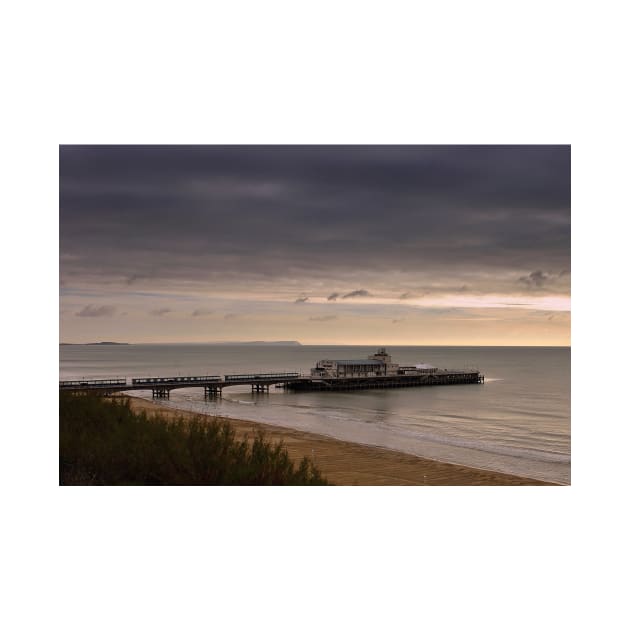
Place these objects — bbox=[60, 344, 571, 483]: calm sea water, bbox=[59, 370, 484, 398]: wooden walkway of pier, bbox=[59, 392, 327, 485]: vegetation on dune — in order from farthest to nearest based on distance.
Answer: bbox=[59, 370, 484, 398]: wooden walkway of pier
bbox=[60, 344, 571, 483]: calm sea water
bbox=[59, 392, 327, 485]: vegetation on dune

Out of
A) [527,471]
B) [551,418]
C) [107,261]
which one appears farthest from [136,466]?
[551,418]

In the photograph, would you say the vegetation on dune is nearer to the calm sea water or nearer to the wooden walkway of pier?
the calm sea water

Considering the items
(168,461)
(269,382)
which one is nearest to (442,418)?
(269,382)

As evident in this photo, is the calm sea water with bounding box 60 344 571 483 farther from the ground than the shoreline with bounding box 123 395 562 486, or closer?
→ closer

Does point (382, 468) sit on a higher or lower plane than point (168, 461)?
lower

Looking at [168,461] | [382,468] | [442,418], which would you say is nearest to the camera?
[168,461]

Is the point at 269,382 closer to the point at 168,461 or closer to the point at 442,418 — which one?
the point at 442,418

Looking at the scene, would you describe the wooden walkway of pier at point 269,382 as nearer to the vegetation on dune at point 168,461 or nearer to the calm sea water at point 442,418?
the calm sea water at point 442,418

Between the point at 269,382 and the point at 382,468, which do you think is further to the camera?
the point at 269,382

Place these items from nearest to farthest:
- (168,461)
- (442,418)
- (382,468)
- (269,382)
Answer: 1. (168,461)
2. (382,468)
3. (442,418)
4. (269,382)

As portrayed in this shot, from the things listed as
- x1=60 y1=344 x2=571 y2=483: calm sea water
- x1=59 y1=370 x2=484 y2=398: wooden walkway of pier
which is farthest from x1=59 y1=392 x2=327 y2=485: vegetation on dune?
x1=59 y1=370 x2=484 y2=398: wooden walkway of pier

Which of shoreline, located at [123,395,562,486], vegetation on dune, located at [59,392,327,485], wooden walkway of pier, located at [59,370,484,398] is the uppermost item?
vegetation on dune, located at [59,392,327,485]

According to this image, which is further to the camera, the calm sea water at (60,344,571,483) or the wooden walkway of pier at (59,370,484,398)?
the wooden walkway of pier at (59,370,484,398)

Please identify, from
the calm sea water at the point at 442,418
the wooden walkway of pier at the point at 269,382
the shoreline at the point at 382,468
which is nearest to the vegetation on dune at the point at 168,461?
the shoreline at the point at 382,468
